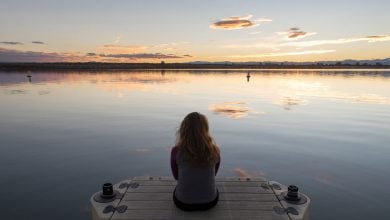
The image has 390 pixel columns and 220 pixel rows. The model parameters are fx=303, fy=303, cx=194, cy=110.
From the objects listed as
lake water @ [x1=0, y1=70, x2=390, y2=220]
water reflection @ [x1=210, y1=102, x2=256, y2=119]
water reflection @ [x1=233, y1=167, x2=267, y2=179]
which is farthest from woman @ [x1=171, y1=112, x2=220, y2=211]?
water reflection @ [x1=210, y1=102, x2=256, y2=119]

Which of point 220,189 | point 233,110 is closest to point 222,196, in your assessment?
point 220,189

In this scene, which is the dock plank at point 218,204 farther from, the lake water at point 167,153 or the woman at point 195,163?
the lake water at point 167,153

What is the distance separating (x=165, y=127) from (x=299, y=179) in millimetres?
10197

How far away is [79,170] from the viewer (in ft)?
39.1

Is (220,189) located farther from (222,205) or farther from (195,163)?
(195,163)

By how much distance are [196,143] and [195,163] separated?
0.39 m

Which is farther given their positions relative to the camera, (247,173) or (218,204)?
(247,173)

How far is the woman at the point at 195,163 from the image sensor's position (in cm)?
586

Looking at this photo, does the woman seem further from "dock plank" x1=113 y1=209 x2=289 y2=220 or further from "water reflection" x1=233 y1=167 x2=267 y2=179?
"water reflection" x1=233 y1=167 x2=267 y2=179

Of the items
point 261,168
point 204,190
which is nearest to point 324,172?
point 261,168

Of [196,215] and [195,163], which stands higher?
[195,163]

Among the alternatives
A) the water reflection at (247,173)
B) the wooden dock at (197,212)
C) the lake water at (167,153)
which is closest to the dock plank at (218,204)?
the wooden dock at (197,212)

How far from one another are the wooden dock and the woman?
35cm

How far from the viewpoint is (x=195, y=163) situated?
5879 millimetres
